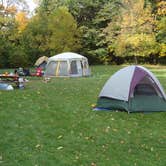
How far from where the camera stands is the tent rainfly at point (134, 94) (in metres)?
9.55

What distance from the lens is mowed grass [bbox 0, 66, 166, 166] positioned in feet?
18.8

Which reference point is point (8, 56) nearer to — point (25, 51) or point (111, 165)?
point (25, 51)

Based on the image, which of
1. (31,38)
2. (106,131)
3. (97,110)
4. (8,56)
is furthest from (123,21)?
(106,131)

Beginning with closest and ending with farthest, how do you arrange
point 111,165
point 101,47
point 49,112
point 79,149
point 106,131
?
point 111,165, point 79,149, point 106,131, point 49,112, point 101,47

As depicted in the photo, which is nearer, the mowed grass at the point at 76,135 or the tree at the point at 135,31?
the mowed grass at the point at 76,135

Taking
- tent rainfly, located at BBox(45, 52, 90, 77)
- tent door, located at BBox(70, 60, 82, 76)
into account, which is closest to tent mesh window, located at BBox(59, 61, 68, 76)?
tent rainfly, located at BBox(45, 52, 90, 77)

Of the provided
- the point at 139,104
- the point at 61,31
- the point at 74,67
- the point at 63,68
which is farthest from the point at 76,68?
the point at 61,31

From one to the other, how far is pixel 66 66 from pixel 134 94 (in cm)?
1184

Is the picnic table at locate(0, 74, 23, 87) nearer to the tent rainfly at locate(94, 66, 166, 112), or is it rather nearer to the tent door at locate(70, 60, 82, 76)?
the tent rainfly at locate(94, 66, 166, 112)

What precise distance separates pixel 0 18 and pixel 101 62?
1144 centimetres

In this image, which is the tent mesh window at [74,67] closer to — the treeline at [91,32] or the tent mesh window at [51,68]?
the tent mesh window at [51,68]

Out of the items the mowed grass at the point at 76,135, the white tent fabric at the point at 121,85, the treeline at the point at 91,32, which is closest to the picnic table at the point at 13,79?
the mowed grass at the point at 76,135

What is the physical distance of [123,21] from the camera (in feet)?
115

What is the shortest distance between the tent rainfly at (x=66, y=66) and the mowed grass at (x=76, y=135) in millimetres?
9989
